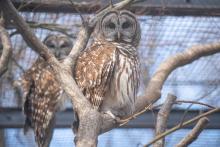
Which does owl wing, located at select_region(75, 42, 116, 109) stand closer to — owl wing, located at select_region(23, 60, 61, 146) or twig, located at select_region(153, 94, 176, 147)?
twig, located at select_region(153, 94, 176, 147)

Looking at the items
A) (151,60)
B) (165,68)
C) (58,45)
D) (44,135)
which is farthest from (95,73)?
(58,45)

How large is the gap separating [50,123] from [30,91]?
354mm

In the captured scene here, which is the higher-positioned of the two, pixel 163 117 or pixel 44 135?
pixel 163 117

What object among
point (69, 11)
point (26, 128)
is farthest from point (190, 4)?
point (26, 128)

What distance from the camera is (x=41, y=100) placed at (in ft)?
15.4

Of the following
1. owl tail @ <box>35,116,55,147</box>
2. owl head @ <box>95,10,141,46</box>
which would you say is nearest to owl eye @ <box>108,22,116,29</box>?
owl head @ <box>95,10,141,46</box>

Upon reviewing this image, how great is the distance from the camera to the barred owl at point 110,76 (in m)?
3.43

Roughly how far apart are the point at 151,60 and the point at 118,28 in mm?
1037

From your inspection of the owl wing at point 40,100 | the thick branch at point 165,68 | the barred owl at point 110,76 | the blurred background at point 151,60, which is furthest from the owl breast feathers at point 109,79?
the owl wing at point 40,100

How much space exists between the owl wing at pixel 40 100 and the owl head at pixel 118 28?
98 cm

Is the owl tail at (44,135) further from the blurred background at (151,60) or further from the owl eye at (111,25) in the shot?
the owl eye at (111,25)

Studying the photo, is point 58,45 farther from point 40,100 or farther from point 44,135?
point 44,135

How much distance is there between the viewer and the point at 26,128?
4.62 m

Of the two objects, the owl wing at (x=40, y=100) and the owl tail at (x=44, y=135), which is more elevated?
the owl wing at (x=40, y=100)
